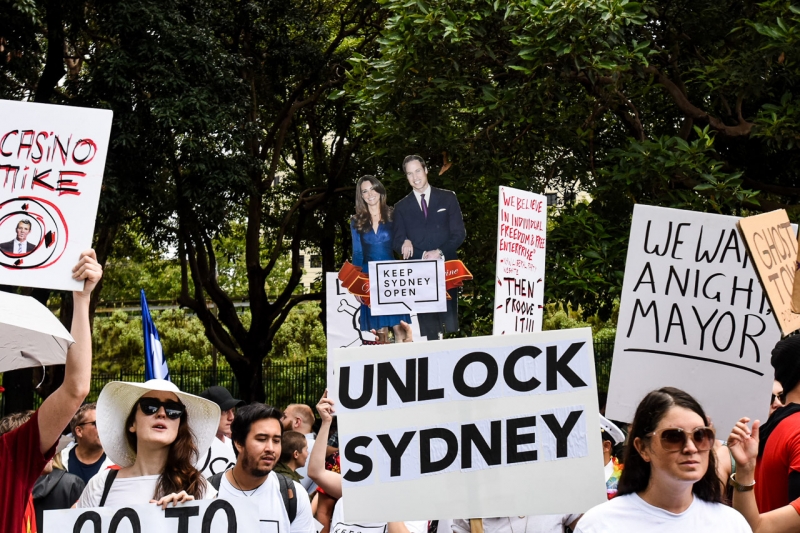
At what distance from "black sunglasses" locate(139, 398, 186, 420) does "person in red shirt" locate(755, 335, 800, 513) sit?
2428 mm

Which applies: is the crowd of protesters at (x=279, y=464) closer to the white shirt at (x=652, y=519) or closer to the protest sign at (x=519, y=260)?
the white shirt at (x=652, y=519)

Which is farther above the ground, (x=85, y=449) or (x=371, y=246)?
(x=371, y=246)

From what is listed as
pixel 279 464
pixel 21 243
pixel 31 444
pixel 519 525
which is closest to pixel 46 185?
pixel 21 243

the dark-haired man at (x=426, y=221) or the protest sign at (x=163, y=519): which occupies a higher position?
the dark-haired man at (x=426, y=221)

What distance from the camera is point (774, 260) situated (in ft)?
15.2

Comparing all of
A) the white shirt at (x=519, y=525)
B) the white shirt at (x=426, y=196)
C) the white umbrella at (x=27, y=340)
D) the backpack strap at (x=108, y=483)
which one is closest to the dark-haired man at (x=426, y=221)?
the white shirt at (x=426, y=196)

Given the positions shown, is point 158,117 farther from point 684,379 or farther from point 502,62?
point 684,379

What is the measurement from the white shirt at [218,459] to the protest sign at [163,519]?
8.52 ft

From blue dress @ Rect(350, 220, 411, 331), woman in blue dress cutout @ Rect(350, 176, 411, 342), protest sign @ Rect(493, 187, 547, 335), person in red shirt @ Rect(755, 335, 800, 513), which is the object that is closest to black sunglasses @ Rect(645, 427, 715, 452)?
person in red shirt @ Rect(755, 335, 800, 513)

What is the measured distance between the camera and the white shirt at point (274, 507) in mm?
4781

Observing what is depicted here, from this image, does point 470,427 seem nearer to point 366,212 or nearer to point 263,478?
point 263,478

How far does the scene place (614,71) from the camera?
10367mm

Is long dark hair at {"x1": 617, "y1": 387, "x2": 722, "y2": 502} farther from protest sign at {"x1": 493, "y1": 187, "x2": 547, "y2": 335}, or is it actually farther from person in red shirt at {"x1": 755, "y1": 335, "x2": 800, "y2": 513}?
protest sign at {"x1": 493, "y1": 187, "x2": 547, "y2": 335}

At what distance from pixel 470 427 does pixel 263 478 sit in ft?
4.69
